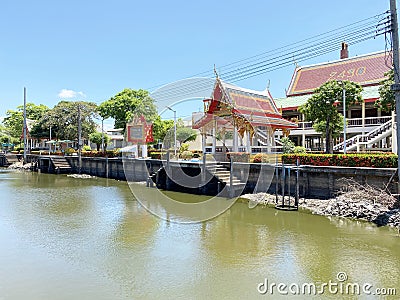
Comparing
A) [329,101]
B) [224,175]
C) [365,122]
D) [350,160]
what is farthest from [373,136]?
[224,175]

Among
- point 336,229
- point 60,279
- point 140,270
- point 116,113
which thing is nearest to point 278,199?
point 336,229

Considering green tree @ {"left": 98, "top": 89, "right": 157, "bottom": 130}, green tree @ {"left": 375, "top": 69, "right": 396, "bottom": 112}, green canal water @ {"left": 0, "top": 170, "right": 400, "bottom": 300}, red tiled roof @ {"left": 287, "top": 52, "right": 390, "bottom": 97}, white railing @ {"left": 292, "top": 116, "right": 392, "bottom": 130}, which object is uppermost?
red tiled roof @ {"left": 287, "top": 52, "right": 390, "bottom": 97}

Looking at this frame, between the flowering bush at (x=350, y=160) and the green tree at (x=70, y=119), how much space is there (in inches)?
1141

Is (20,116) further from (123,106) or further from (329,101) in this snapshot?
(329,101)

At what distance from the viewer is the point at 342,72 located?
2683cm

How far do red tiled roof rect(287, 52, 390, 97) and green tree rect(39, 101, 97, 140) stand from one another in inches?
886

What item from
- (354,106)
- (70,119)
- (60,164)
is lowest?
(60,164)

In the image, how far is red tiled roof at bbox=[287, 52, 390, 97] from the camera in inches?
974

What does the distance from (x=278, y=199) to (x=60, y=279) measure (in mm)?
9944

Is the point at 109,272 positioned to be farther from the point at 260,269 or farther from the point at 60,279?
the point at 260,269

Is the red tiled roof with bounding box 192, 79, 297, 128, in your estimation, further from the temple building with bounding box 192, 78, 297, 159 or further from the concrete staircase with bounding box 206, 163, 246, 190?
the concrete staircase with bounding box 206, 163, 246, 190

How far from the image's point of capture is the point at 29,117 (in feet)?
168

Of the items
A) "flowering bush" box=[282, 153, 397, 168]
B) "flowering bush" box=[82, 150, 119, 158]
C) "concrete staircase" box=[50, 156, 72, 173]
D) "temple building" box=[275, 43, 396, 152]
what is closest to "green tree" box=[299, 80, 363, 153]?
"temple building" box=[275, 43, 396, 152]

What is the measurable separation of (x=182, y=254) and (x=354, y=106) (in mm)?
18949
